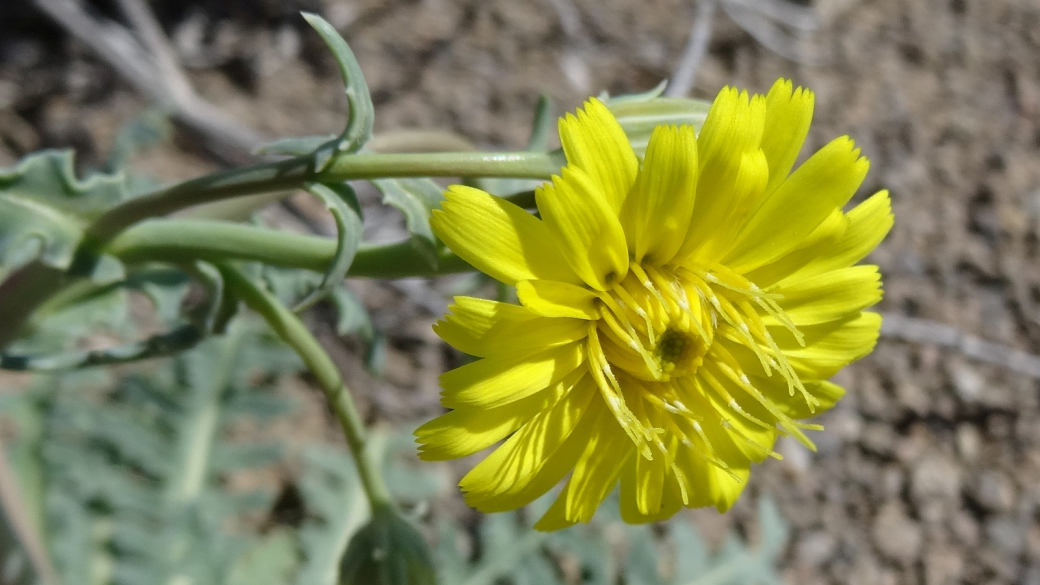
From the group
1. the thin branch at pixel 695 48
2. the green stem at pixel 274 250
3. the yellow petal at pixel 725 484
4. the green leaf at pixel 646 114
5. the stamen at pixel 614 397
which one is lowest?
the thin branch at pixel 695 48

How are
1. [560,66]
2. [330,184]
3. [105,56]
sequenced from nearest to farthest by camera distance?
1. [330,184]
2. [105,56]
3. [560,66]

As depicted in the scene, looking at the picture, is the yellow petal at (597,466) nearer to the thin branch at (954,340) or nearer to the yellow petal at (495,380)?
the yellow petal at (495,380)

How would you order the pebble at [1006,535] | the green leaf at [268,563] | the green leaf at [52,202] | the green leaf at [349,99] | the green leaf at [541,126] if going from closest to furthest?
the green leaf at [349,99] → the green leaf at [52,202] → the green leaf at [541,126] → the green leaf at [268,563] → the pebble at [1006,535]

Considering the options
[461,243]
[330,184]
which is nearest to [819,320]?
Answer: [461,243]

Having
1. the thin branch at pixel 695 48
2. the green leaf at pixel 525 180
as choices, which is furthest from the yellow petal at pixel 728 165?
the thin branch at pixel 695 48

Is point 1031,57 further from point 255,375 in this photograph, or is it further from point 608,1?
point 255,375

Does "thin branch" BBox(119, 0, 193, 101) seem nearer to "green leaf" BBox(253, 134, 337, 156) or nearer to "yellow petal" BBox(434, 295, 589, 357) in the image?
"green leaf" BBox(253, 134, 337, 156)

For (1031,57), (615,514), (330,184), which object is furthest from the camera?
(1031,57)

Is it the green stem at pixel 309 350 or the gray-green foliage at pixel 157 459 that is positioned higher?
the green stem at pixel 309 350
